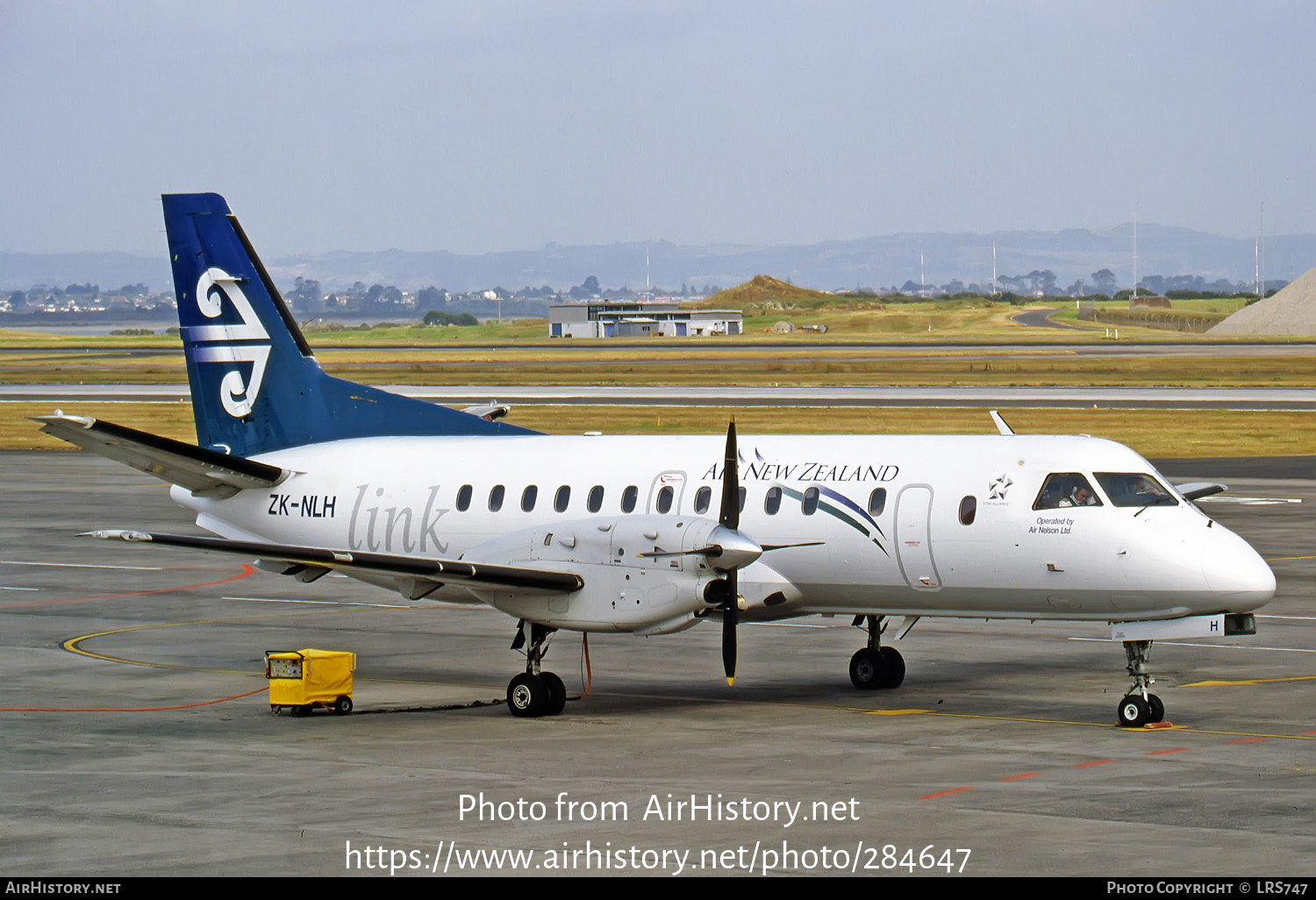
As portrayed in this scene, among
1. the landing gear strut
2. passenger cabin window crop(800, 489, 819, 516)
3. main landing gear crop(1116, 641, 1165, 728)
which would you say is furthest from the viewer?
the landing gear strut

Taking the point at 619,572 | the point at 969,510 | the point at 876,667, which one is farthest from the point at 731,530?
the point at 876,667

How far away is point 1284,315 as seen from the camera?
6220 inches

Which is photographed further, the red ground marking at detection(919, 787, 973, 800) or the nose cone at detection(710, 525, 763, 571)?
the nose cone at detection(710, 525, 763, 571)

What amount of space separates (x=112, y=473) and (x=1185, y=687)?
1614 inches

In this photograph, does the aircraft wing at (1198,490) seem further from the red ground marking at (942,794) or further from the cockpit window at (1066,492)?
the red ground marking at (942,794)

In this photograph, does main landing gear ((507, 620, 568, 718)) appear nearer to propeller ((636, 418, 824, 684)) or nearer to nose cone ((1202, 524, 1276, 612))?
propeller ((636, 418, 824, 684))

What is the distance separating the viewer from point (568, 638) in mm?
25781

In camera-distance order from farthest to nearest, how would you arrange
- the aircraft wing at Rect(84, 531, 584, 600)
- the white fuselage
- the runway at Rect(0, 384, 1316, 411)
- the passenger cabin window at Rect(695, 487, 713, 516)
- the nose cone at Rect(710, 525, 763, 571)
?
the runway at Rect(0, 384, 1316, 411), the passenger cabin window at Rect(695, 487, 713, 516), the aircraft wing at Rect(84, 531, 584, 600), the white fuselage, the nose cone at Rect(710, 525, 763, 571)

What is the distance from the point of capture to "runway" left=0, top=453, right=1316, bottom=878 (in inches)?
510

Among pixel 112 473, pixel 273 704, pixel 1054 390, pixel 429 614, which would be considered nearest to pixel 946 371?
pixel 1054 390

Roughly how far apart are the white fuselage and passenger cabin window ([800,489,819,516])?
2 centimetres

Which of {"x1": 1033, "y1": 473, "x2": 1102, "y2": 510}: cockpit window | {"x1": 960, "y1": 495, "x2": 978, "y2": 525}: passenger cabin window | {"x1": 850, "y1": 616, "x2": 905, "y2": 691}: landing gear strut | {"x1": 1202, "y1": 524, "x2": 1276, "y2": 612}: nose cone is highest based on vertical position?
{"x1": 1033, "y1": 473, "x2": 1102, "y2": 510}: cockpit window

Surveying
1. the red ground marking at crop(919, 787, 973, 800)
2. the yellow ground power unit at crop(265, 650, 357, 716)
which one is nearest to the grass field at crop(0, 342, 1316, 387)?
the yellow ground power unit at crop(265, 650, 357, 716)

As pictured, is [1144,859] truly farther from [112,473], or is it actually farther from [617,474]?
[112,473]
